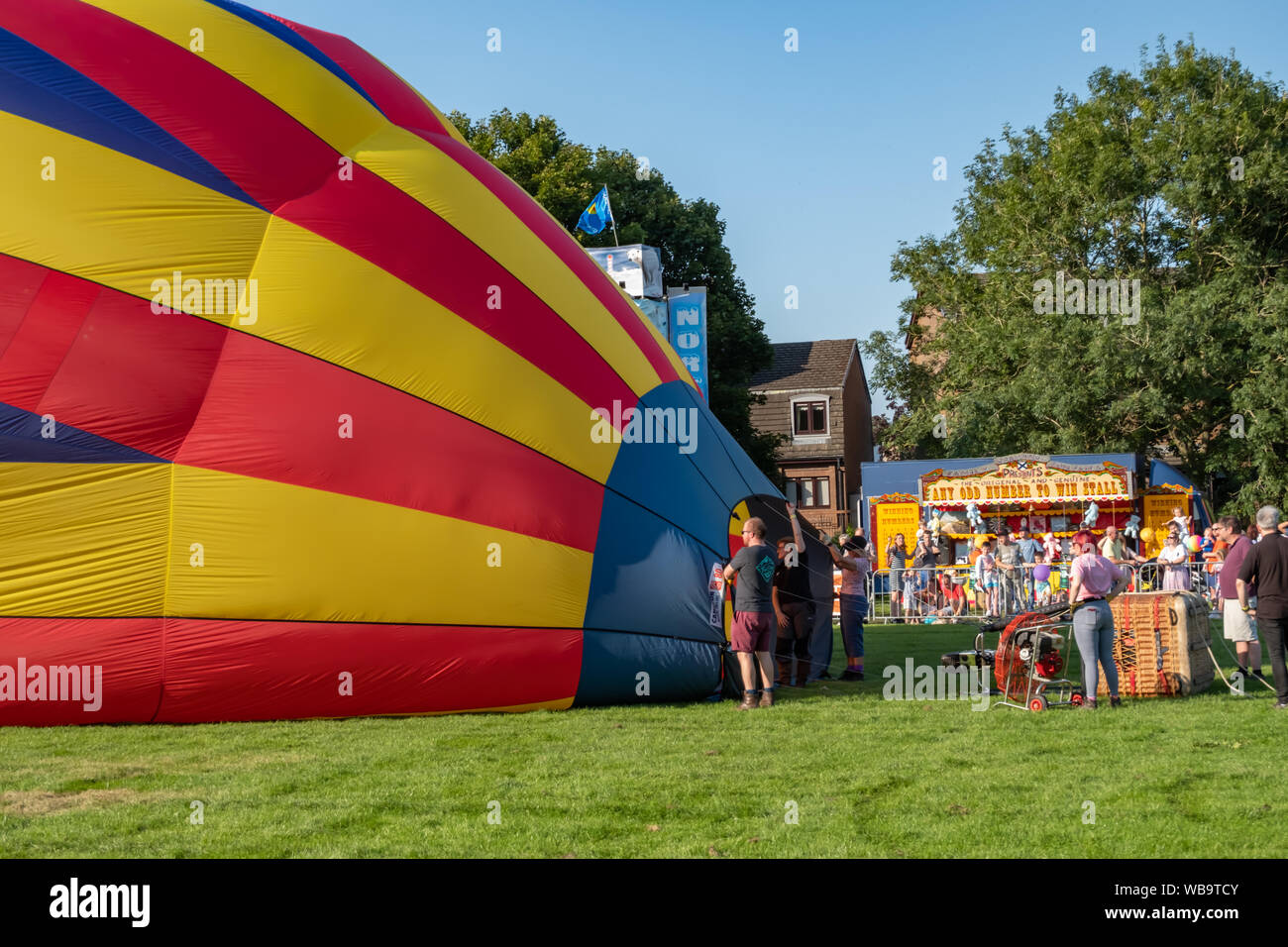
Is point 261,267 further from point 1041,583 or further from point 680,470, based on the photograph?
point 1041,583

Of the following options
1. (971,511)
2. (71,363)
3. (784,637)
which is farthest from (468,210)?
A: (971,511)

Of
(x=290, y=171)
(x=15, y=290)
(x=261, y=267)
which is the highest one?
(x=290, y=171)

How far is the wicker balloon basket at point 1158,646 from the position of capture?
34.6 feet

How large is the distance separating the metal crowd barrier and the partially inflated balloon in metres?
13.1

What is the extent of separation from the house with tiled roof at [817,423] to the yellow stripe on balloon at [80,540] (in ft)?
122

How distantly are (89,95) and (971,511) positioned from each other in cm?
2262

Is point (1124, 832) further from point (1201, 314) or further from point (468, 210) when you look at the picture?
point (1201, 314)

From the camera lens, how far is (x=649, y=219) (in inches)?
1443

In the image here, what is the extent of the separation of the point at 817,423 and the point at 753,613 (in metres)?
38.8

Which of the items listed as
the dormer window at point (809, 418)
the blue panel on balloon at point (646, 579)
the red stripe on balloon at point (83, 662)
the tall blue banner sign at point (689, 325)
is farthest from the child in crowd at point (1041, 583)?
the dormer window at point (809, 418)

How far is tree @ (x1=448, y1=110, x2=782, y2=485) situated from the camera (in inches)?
1346

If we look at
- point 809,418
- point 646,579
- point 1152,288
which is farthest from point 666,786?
point 809,418

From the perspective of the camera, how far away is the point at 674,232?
3684 centimetres

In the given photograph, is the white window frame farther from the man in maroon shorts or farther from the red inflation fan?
the man in maroon shorts
